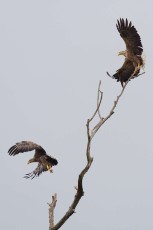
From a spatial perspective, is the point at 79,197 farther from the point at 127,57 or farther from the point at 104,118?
the point at 127,57

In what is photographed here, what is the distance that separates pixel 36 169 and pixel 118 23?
390 centimetres

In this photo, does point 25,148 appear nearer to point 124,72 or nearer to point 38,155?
point 38,155

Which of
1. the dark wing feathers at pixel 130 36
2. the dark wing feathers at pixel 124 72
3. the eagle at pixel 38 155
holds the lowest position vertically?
the eagle at pixel 38 155

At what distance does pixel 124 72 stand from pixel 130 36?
76 cm

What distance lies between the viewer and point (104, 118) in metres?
5.01

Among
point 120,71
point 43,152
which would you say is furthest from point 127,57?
point 43,152

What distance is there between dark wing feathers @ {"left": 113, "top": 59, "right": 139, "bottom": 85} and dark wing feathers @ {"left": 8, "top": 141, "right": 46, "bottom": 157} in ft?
7.96

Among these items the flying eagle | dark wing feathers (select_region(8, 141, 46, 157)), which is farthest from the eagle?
the flying eagle

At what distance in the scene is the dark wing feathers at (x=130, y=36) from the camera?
845 cm

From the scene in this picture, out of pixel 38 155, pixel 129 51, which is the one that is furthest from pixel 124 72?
pixel 38 155

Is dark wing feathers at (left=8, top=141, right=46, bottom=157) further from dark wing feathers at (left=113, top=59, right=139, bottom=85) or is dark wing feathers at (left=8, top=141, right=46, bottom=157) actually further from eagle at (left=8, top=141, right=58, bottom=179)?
dark wing feathers at (left=113, top=59, right=139, bottom=85)

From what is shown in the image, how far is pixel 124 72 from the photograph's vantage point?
28.7 feet

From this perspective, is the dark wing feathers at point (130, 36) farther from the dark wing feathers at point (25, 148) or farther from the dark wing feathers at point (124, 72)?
the dark wing feathers at point (25, 148)

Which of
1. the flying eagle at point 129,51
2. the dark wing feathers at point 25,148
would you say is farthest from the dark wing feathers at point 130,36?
the dark wing feathers at point 25,148
